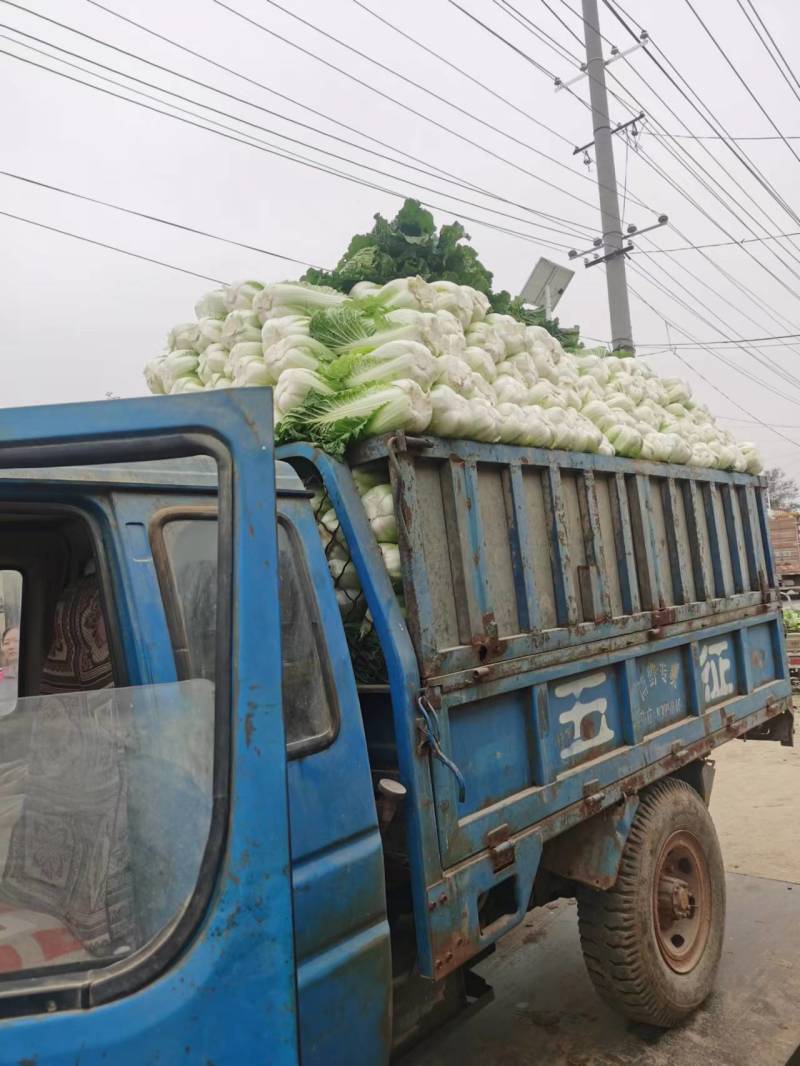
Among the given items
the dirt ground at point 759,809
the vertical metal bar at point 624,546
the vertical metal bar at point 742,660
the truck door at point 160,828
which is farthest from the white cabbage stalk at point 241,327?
A: the dirt ground at point 759,809

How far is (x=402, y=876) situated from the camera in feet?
7.59

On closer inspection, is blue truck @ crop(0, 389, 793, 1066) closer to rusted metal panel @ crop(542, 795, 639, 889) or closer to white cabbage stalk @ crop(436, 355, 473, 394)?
rusted metal panel @ crop(542, 795, 639, 889)

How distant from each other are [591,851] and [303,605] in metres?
1.78

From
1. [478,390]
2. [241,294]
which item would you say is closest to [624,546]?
[478,390]

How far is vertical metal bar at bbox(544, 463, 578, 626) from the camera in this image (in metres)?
3.06

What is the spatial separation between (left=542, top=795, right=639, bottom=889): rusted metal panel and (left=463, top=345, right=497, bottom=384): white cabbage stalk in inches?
72.1

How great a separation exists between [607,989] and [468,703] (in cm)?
157

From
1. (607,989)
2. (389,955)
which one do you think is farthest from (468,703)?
(607,989)

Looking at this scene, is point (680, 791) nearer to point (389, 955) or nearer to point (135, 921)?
point (389, 955)

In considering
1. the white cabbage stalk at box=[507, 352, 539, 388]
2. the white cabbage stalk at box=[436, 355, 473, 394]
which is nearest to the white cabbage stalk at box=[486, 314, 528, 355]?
the white cabbage stalk at box=[507, 352, 539, 388]

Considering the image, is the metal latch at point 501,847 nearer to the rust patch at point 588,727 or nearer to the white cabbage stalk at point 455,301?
the rust patch at point 588,727

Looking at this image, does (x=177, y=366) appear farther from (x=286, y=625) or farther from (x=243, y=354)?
(x=286, y=625)

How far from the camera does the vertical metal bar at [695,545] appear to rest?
4074 millimetres

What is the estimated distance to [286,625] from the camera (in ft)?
6.67
